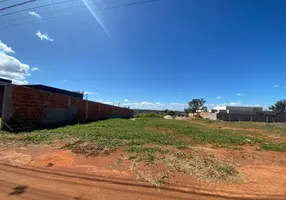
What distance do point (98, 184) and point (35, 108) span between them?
1066 cm

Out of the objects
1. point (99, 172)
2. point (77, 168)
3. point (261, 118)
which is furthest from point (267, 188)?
point (261, 118)

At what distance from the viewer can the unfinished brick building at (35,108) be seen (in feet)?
32.1

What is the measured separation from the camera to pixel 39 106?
12055mm

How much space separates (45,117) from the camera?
12727 mm

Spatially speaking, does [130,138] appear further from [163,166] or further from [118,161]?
[163,166]

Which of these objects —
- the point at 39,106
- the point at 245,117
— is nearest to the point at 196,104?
the point at 245,117

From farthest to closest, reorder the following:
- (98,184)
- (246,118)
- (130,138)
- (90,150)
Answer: (246,118) → (130,138) → (90,150) → (98,184)

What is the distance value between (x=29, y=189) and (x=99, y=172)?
1404mm

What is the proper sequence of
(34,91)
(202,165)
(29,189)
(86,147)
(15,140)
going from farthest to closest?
1. (34,91)
2. (15,140)
3. (86,147)
4. (202,165)
5. (29,189)

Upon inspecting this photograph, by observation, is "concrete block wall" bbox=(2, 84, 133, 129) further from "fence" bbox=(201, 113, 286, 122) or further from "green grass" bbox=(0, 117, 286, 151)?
"fence" bbox=(201, 113, 286, 122)

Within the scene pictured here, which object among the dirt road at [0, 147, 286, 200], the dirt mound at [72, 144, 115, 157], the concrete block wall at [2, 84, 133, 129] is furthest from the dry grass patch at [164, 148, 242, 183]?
the concrete block wall at [2, 84, 133, 129]

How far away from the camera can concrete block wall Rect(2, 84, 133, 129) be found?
982cm

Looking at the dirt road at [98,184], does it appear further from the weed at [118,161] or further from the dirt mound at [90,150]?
the dirt mound at [90,150]

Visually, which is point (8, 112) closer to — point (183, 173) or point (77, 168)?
point (77, 168)
